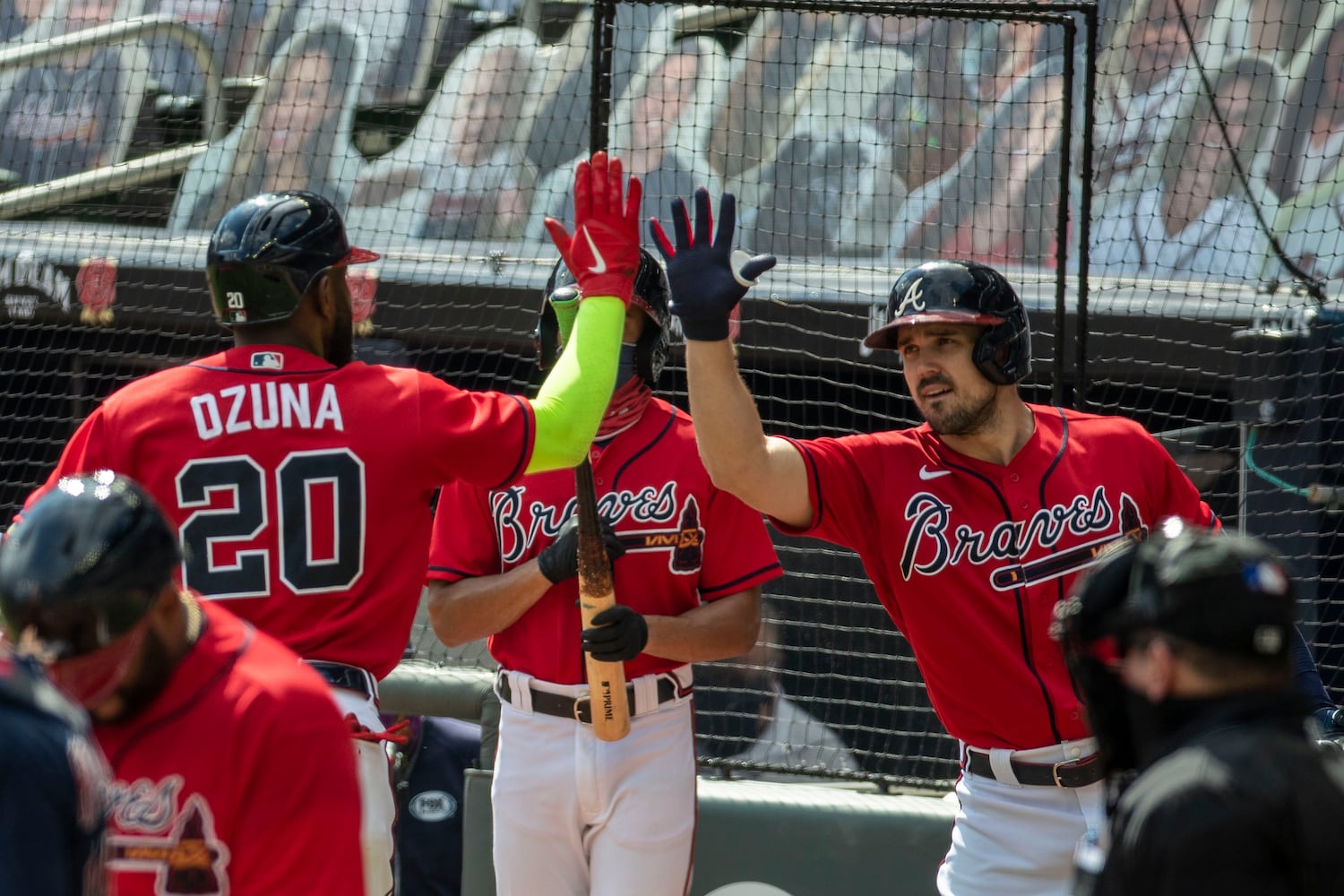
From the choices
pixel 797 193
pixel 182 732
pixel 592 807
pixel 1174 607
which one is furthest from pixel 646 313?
pixel 797 193

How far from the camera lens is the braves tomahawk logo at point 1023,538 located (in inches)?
122

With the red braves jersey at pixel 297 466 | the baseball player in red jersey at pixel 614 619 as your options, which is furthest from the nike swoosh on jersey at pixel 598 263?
the baseball player in red jersey at pixel 614 619

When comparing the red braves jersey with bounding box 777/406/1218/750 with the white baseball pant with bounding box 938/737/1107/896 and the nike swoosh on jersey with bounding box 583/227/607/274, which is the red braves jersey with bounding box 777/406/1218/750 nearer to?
the white baseball pant with bounding box 938/737/1107/896

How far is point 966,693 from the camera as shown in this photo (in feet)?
10.1

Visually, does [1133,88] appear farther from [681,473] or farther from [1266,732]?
[1266,732]

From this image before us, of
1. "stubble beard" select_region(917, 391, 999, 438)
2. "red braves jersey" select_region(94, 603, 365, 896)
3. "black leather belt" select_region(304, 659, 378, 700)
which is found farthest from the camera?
"stubble beard" select_region(917, 391, 999, 438)

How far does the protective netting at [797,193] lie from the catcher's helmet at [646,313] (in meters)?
0.77

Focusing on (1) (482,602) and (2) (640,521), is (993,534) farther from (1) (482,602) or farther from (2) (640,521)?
(1) (482,602)

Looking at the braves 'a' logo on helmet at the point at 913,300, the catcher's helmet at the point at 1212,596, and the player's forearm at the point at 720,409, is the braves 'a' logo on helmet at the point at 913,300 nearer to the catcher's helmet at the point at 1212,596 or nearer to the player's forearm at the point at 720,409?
the player's forearm at the point at 720,409

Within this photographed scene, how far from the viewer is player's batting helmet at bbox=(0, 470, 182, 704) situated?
5.54ft

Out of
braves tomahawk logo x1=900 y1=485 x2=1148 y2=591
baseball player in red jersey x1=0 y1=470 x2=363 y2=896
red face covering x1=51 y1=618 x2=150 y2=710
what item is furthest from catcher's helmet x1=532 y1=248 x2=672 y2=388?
red face covering x1=51 y1=618 x2=150 y2=710

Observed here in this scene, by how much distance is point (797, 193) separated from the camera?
6332 mm

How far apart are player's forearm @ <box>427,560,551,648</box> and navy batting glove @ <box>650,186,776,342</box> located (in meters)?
0.74

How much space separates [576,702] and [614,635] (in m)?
0.27
